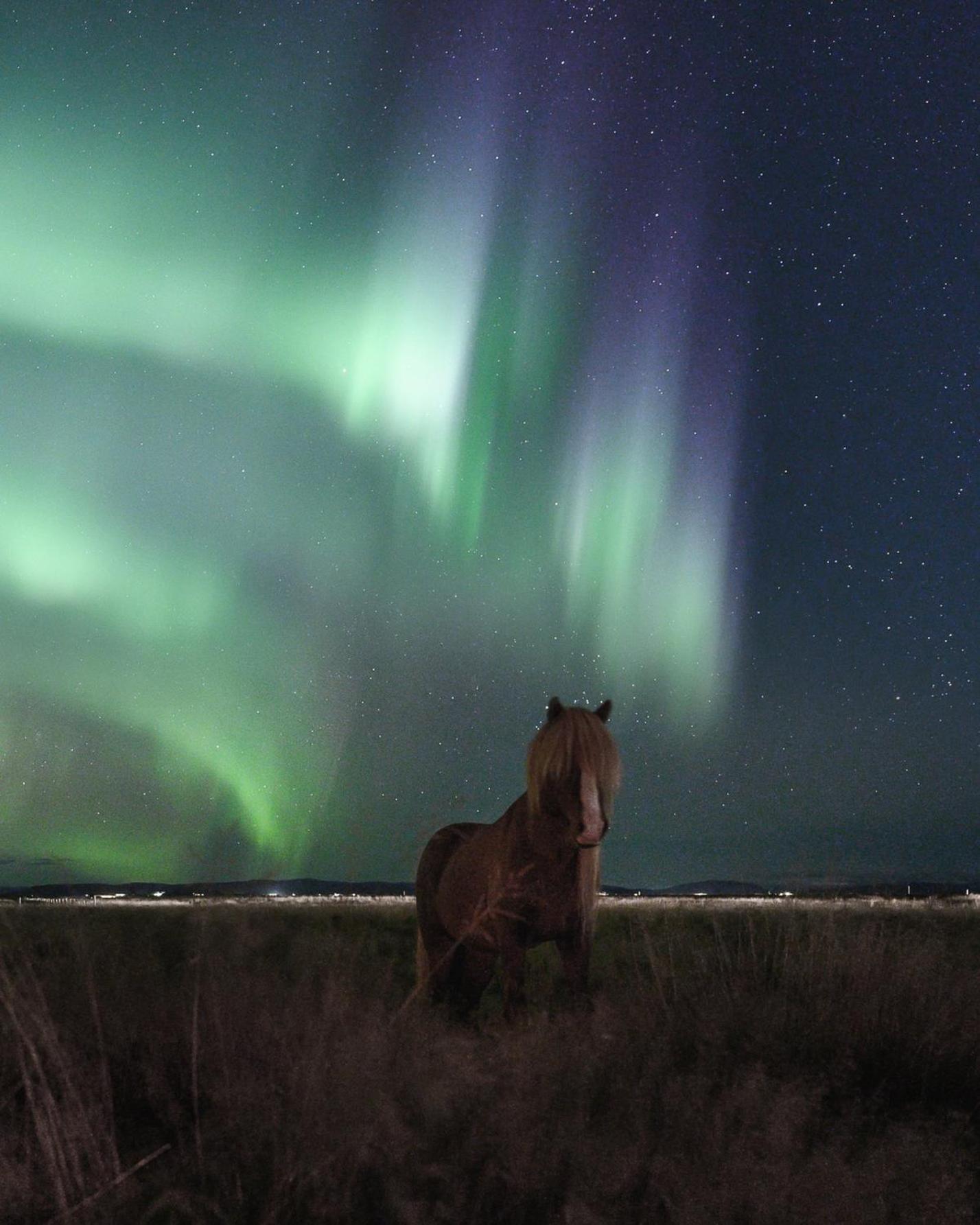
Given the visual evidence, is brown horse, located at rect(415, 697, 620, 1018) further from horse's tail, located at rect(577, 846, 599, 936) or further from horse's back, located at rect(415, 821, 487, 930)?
horse's back, located at rect(415, 821, 487, 930)

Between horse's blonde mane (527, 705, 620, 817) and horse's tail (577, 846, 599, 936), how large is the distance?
13.5 inches

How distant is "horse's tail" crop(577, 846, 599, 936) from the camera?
6.15 m

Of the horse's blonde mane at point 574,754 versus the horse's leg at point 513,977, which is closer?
the horse's blonde mane at point 574,754

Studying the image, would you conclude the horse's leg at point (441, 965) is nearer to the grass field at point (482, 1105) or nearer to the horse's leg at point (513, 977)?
the horse's leg at point (513, 977)

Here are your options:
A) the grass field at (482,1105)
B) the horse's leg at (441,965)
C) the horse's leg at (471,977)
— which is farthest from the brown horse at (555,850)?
the horse's leg at (441,965)

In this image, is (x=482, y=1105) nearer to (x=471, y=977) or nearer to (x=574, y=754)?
(x=574, y=754)

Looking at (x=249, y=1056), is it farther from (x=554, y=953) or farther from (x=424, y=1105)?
(x=554, y=953)

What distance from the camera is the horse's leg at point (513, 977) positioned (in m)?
6.24

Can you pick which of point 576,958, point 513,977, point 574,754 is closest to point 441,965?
point 513,977

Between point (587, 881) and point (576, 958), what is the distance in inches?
18.5

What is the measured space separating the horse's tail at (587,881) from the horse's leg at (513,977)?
15.6 inches

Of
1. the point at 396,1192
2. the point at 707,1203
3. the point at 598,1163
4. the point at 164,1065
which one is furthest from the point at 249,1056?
the point at 707,1203

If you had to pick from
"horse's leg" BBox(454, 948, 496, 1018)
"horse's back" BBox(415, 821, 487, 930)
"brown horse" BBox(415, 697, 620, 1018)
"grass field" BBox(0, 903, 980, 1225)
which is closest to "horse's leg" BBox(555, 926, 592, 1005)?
"brown horse" BBox(415, 697, 620, 1018)

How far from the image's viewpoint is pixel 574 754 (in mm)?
5941
